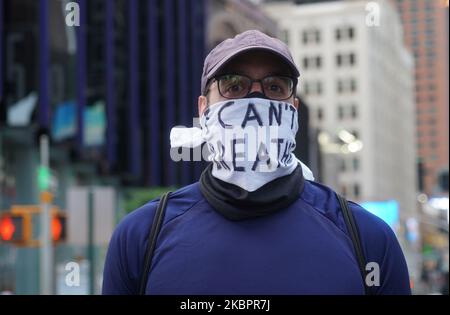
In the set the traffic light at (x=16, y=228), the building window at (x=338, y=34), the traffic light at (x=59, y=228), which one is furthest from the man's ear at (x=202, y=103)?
the building window at (x=338, y=34)

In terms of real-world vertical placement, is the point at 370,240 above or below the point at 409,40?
below

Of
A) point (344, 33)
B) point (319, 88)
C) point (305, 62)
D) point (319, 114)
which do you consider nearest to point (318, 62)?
point (305, 62)

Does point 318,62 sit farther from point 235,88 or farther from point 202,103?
point 235,88

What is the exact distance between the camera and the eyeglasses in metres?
2.48

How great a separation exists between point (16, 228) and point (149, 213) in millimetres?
14221

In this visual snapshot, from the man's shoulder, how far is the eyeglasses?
0.32 metres

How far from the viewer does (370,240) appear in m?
2.44

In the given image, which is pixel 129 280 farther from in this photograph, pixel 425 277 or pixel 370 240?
pixel 425 277

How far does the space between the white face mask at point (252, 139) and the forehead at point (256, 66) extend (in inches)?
3.3

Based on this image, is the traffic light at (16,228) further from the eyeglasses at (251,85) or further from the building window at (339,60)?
the building window at (339,60)

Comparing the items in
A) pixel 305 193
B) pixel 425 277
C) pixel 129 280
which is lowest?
pixel 425 277

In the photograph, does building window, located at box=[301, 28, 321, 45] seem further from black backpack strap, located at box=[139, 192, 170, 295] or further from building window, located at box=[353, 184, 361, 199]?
black backpack strap, located at box=[139, 192, 170, 295]
